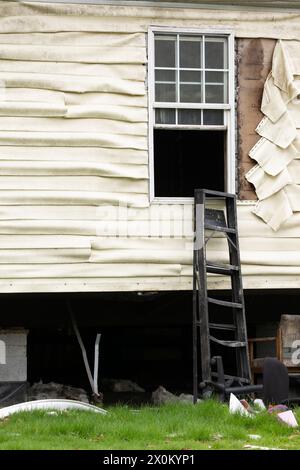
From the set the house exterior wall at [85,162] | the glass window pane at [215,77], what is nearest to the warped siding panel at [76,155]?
the house exterior wall at [85,162]

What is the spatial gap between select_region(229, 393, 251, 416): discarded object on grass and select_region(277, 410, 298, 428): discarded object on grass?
14.4 inches

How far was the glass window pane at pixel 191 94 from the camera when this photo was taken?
1131 cm

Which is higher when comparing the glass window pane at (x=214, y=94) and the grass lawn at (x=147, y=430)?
the glass window pane at (x=214, y=94)

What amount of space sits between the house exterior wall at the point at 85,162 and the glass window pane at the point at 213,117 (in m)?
0.73

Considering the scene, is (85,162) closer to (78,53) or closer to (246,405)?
(78,53)

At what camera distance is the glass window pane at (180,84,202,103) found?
1131 cm

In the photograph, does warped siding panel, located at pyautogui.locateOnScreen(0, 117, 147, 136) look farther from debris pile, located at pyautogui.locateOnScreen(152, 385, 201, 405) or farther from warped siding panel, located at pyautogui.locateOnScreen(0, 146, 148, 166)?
debris pile, located at pyautogui.locateOnScreen(152, 385, 201, 405)

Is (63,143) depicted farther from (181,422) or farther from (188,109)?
(181,422)

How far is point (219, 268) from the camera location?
1099 centimetres

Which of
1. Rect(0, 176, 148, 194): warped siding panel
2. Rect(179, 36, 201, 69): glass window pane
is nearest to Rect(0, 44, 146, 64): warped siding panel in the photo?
Rect(179, 36, 201, 69): glass window pane

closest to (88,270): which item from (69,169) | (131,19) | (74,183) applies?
(74,183)

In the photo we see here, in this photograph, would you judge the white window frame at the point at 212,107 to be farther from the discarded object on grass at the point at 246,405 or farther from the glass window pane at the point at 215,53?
the discarded object on grass at the point at 246,405
